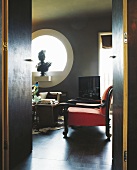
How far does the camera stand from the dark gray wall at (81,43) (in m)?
5.12

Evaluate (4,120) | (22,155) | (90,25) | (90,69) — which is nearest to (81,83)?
(90,69)

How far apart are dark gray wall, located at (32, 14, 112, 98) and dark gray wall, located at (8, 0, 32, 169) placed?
115 inches

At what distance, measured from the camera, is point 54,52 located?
554 cm

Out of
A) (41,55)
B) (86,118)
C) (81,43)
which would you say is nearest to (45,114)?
(86,118)

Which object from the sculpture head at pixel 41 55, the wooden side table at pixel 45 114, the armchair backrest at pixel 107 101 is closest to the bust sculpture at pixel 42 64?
the sculpture head at pixel 41 55

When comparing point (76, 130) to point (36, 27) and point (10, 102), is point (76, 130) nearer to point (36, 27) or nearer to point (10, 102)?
point (10, 102)

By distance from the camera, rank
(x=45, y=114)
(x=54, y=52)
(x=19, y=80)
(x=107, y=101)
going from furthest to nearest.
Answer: (x=54, y=52)
(x=45, y=114)
(x=107, y=101)
(x=19, y=80)

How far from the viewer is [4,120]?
5.94 ft

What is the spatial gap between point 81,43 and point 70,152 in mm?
3512

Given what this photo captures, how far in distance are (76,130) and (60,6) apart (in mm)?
3006

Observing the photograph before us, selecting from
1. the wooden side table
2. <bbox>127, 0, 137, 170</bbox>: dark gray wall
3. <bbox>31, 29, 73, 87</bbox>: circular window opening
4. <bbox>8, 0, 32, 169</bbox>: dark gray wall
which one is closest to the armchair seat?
the wooden side table

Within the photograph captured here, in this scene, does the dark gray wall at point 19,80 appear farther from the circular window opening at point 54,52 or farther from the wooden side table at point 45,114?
the circular window opening at point 54,52

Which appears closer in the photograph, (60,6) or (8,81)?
(8,81)

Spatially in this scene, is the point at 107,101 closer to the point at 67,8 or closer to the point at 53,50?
the point at 67,8
